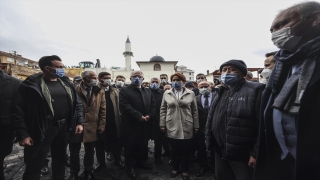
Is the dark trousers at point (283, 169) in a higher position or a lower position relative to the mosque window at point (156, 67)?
lower

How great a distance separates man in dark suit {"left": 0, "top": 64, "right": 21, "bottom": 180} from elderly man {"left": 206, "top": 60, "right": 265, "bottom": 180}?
A: 323 centimetres

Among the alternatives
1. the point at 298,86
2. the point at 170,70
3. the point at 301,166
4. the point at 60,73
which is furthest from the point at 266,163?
the point at 170,70

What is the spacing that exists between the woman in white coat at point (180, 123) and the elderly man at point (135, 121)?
1.48 feet

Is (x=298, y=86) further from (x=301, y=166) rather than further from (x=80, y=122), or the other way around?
(x=80, y=122)

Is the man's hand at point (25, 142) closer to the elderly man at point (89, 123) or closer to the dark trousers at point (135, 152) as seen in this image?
the elderly man at point (89, 123)

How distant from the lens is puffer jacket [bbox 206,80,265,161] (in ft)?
6.39

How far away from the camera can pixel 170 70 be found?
32.6m

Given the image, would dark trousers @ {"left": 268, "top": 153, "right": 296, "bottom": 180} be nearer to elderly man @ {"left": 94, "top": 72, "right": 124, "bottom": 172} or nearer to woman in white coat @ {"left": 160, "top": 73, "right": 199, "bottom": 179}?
woman in white coat @ {"left": 160, "top": 73, "right": 199, "bottom": 179}

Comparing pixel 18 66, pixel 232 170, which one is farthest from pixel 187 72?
pixel 232 170

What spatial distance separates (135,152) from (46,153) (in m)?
1.76

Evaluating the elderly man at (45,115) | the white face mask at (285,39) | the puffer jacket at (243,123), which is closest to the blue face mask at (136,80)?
the elderly man at (45,115)

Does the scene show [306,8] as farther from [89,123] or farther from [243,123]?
[89,123]

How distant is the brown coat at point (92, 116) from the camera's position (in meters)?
3.36

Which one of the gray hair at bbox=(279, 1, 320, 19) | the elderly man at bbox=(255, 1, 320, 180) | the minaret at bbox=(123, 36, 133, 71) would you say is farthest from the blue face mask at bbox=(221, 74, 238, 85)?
the minaret at bbox=(123, 36, 133, 71)
